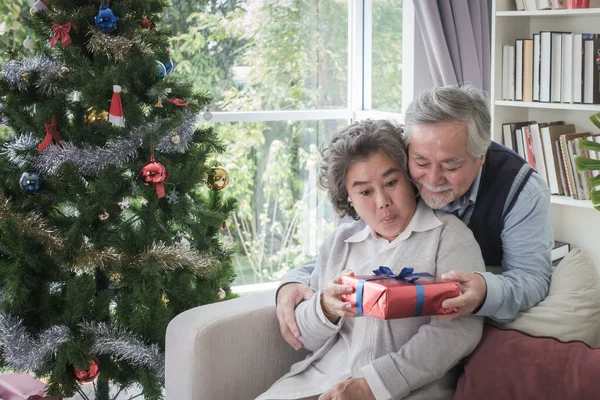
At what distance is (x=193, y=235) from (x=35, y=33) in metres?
0.85

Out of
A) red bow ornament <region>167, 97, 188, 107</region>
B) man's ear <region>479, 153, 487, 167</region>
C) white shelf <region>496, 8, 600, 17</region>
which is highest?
white shelf <region>496, 8, 600, 17</region>

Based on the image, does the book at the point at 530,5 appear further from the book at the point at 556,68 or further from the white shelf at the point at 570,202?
the white shelf at the point at 570,202

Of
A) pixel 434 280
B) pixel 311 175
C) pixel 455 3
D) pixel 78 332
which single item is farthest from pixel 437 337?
pixel 311 175

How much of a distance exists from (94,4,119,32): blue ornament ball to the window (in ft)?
5.38

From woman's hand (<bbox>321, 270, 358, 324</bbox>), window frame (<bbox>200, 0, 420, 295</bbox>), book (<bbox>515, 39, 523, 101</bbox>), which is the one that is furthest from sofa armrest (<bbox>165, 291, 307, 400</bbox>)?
window frame (<bbox>200, 0, 420, 295</bbox>)

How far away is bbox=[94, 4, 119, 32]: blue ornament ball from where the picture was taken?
8.04 feet

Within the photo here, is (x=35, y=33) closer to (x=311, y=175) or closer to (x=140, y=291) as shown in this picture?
(x=140, y=291)

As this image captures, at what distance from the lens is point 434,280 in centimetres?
172

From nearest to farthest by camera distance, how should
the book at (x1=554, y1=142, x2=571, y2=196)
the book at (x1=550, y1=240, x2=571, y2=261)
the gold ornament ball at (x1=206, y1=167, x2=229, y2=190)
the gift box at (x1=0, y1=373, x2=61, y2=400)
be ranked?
the gold ornament ball at (x1=206, y1=167, x2=229, y2=190) → the gift box at (x1=0, y1=373, x2=61, y2=400) → the book at (x1=554, y1=142, x2=571, y2=196) → the book at (x1=550, y1=240, x2=571, y2=261)

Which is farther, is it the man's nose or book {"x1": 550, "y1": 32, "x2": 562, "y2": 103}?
book {"x1": 550, "y1": 32, "x2": 562, "y2": 103}

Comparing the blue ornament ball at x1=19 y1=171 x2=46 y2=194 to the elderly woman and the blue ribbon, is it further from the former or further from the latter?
the blue ribbon

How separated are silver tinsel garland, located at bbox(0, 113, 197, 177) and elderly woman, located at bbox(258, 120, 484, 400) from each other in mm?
752

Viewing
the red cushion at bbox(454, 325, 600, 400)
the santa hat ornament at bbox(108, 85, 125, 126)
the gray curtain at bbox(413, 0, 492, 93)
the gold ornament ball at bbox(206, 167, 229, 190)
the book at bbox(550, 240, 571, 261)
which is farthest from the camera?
the gray curtain at bbox(413, 0, 492, 93)

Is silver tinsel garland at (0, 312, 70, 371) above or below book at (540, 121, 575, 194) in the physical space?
below
